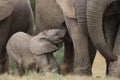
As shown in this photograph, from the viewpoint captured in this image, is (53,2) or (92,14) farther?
(53,2)

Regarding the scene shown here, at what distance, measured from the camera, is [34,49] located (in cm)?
908

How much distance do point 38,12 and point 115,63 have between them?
8.52 feet

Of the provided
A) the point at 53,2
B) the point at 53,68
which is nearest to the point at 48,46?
the point at 53,68

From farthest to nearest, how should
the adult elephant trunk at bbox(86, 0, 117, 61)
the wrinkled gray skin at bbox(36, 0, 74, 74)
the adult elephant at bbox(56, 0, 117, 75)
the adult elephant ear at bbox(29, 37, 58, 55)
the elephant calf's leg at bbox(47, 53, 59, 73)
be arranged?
1. the wrinkled gray skin at bbox(36, 0, 74, 74)
2. the adult elephant ear at bbox(29, 37, 58, 55)
3. the elephant calf's leg at bbox(47, 53, 59, 73)
4. the adult elephant at bbox(56, 0, 117, 75)
5. the adult elephant trunk at bbox(86, 0, 117, 61)

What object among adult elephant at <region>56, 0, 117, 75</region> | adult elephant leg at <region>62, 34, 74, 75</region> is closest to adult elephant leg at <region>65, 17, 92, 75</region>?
adult elephant at <region>56, 0, 117, 75</region>

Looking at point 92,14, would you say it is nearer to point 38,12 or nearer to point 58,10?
point 58,10

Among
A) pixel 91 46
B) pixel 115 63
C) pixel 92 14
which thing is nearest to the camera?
pixel 92 14

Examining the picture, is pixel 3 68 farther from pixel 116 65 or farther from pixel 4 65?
pixel 116 65

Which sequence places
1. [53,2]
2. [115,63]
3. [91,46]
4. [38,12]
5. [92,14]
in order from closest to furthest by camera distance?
[92,14], [115,63], [91,46], [53,2], [38,12]

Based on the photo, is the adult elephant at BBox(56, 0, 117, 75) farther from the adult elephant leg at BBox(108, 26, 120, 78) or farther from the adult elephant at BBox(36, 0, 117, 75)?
the adult elephant leg at BBox(108, 26, 120, 78)

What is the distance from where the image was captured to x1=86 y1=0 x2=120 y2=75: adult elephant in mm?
7934

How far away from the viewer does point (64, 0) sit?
8789 millimetres

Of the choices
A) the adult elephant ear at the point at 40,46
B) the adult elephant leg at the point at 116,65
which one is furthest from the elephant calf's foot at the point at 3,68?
the adult elephant leg at the point at 116,65

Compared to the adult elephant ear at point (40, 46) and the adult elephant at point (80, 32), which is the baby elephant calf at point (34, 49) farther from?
the adult elephant at point (80, 32)
